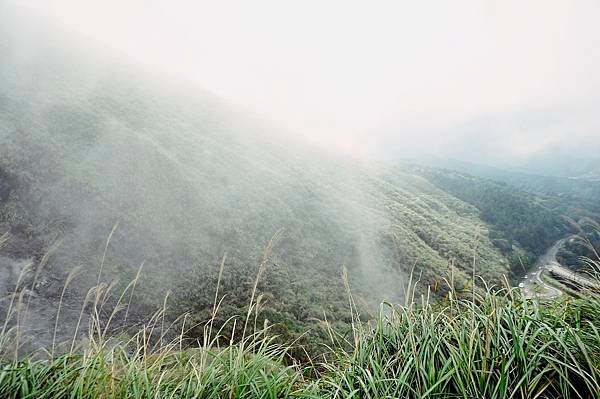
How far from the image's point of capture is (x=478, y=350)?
250cm

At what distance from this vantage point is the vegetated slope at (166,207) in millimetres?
19688

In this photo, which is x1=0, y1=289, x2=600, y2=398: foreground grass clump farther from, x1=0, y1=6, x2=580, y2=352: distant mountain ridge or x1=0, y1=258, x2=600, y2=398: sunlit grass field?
x1=0, y1=6, x2=580, y2=352: distant mountain ridge

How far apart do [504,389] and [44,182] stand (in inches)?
1129

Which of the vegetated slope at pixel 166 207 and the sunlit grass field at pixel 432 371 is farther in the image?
the vegetated slope at pixel 166 207

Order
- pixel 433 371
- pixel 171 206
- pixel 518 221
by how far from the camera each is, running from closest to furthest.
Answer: pixel 433 371 → pixel 171 206 → pixel 518 221

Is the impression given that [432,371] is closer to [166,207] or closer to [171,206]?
[166,207]

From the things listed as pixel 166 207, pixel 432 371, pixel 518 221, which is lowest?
pixel 518 221

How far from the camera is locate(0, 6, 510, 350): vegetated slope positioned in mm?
19688

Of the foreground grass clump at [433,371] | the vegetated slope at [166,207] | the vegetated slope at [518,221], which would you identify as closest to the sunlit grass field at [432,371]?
the foreground grass clump at [433,371]

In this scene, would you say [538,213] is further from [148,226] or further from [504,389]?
[504,389]

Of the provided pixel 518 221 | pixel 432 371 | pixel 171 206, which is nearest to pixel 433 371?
pixel 432 371

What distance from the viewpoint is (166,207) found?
1076 inches

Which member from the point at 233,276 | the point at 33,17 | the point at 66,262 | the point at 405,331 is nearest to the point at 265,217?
the point at 233,276

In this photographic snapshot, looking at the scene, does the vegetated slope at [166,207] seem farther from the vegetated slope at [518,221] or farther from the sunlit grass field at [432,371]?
the vegetated slope at [518,221]
